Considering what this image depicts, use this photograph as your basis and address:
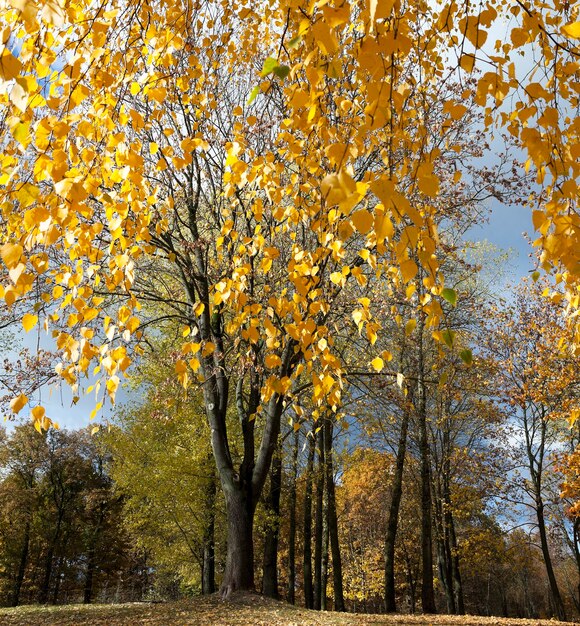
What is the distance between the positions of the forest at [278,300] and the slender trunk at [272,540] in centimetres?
8

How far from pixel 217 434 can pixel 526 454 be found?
1040 cm

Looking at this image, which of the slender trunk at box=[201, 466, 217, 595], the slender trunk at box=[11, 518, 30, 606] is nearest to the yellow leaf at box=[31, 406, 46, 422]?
the slender trunk at box=[201, 466, 217, 595]

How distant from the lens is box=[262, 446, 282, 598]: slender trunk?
12031 millimetres

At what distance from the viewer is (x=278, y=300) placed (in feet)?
11.2

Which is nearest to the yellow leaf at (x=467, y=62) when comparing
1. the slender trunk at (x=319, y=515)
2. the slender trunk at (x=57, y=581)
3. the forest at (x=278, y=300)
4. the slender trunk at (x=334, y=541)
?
the forest at (x=278, y=300)

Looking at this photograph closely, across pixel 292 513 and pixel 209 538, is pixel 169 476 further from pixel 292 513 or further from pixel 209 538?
pixel 292 513

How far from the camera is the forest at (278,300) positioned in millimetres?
2123

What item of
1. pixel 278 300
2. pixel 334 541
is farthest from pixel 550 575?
pixel 278 300

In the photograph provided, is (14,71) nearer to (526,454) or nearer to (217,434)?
(217,434)

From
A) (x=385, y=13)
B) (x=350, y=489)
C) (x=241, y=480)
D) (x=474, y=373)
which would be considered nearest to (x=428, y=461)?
(x=474, y=373)

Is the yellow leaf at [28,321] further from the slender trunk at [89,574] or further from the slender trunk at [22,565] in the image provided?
the slender trunk at [89,574]

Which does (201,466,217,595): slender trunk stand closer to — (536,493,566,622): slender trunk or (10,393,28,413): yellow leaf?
(536,493,566,622): slender trunk

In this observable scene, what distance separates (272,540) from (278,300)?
10.9 metres

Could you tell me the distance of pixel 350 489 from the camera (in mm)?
24953
